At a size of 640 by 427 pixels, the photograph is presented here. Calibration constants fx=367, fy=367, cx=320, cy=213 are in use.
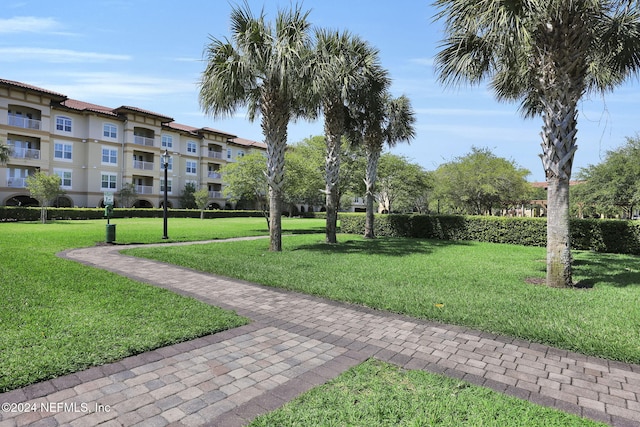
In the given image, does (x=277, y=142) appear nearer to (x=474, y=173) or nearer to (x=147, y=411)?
(x=147, y=411)

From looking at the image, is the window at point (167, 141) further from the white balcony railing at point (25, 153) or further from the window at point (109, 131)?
the white balcony railing at point (25, 153)

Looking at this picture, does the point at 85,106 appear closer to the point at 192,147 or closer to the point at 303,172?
the point at 192,147

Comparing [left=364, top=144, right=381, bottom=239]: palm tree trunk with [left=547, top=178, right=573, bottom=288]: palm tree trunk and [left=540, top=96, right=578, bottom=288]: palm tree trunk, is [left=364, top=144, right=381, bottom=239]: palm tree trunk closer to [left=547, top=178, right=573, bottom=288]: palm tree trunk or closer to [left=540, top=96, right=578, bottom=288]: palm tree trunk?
[left=540, top=96, right=578, bottom=288]: palm tree trunk

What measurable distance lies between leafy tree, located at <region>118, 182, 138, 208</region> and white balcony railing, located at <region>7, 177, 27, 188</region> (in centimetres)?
794

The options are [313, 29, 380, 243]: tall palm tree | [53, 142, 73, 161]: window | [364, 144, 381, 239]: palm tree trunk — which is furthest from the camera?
[53, 142, 73, 161]: window

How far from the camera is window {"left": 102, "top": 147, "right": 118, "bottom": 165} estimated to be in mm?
38588

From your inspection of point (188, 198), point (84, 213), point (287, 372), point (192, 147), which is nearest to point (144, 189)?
point (188, 198)

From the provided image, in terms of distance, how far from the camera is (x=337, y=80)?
44.8 ft

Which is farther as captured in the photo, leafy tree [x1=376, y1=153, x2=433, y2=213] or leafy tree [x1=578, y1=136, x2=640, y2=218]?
leafy tree [x1=376, y1=153, x2=433, y2=213]

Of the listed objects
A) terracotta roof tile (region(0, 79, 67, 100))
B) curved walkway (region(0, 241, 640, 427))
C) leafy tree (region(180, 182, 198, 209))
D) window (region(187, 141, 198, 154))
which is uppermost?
terracotta roof tile (region(0, 79, 67, 100))

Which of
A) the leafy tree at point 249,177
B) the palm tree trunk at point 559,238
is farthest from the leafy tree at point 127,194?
the palm tree trunk at point 559,238

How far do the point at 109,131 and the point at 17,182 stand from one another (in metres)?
10.0

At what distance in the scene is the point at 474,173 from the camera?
103 ft

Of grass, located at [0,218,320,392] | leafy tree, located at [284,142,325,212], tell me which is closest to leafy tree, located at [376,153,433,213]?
leafy tree, located at [284,142,325,212]
